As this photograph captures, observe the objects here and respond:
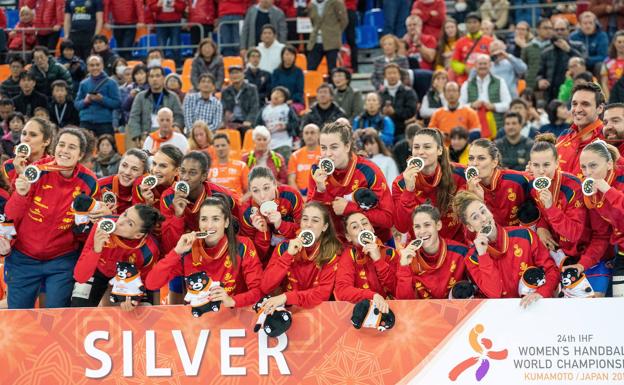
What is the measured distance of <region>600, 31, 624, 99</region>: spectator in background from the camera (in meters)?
14.1

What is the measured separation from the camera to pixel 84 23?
16344 millimetres

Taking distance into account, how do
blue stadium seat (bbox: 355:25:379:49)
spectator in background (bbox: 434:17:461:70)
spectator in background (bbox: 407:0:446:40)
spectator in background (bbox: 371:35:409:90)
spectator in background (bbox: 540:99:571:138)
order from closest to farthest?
spectator in background (bbox: 540:99:571:138) → spectator in background (bbox: 371:35:409:90) → spectator in background (bbox: 434:17:461:70) → spectator in background (bbox: 407:0:446:40) → blue stadium seat (bbox: 355:25:379:49)

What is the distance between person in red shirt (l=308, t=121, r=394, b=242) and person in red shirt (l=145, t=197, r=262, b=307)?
2.52 ft

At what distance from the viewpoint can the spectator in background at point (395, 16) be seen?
1645 centimetres

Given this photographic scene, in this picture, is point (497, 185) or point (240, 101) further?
point (240, 101)

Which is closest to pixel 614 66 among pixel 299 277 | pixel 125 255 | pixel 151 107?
pixel 151 107

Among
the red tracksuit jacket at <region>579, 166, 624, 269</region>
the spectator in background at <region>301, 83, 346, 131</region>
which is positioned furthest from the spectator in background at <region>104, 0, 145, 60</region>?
the red tracksuit jacket at <region>579, 166, 624, 269</region>

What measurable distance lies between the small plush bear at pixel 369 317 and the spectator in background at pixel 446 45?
910cm

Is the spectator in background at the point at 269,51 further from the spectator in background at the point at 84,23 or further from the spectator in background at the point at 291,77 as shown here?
the spectator in background at the point at 84,23

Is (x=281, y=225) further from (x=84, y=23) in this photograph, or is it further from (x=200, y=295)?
(x=84, y=23)

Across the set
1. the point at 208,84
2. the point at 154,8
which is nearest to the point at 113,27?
the point at 154,8

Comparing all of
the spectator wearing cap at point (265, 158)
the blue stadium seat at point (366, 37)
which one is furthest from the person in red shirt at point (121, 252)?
the blue stadium seat at point (366, 37)

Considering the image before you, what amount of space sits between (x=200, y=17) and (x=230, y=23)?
1.99ft

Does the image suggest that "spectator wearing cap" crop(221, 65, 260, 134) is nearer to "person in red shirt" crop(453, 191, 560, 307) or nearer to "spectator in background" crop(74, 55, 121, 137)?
"spectator in background" crop(74, 55, 121, 137)
